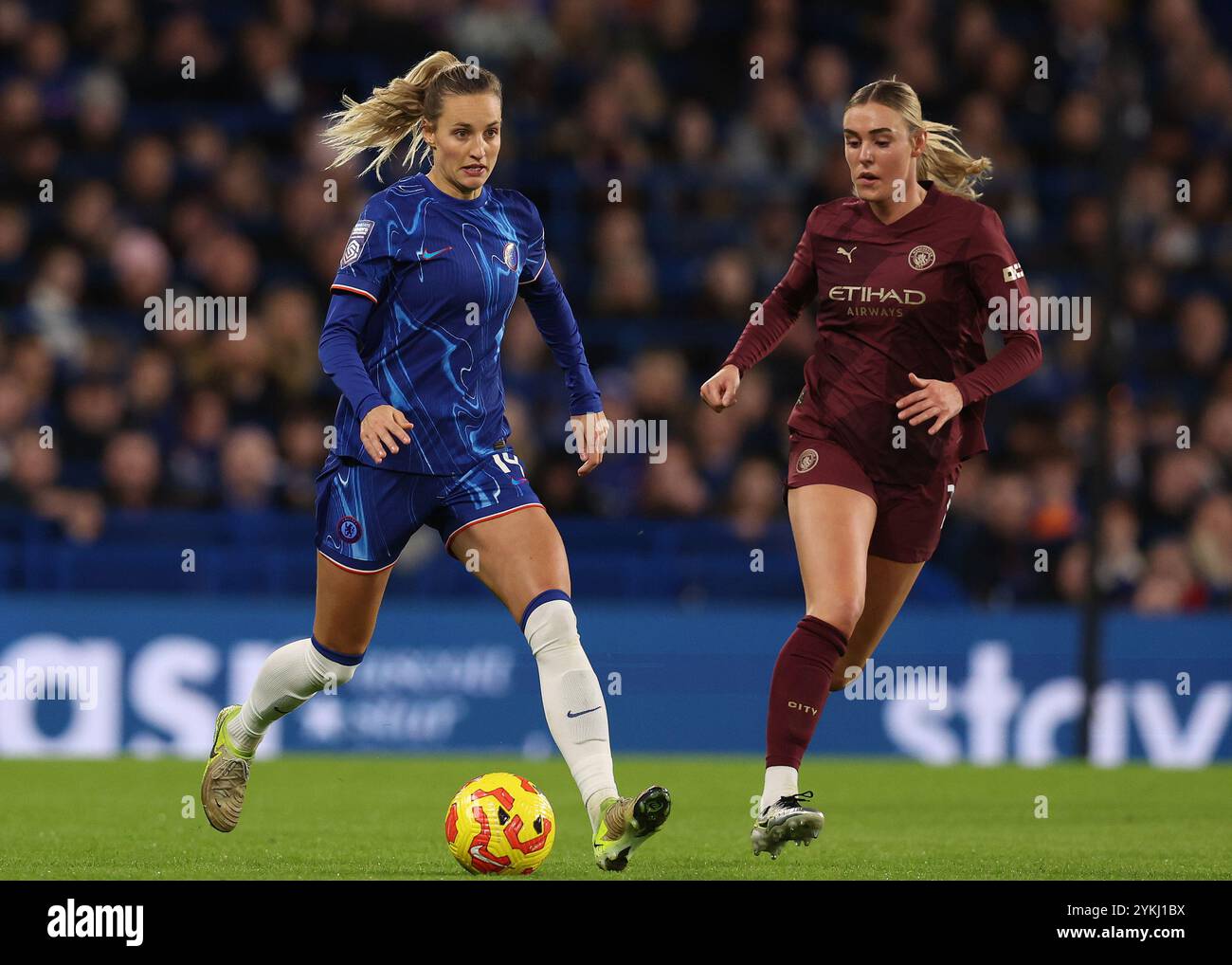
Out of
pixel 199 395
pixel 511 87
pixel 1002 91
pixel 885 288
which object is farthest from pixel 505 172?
pixel 885 288

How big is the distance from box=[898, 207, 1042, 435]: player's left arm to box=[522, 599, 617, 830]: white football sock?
1301mm

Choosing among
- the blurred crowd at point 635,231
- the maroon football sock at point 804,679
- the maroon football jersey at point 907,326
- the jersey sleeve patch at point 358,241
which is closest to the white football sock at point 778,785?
the maroon football sock at point 804,679

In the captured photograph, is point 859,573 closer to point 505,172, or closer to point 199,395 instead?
point 199,395

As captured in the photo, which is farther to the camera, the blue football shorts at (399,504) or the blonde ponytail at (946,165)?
the blonde ponytail at (946,165)

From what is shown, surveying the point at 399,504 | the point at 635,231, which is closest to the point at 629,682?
the point at 635,231

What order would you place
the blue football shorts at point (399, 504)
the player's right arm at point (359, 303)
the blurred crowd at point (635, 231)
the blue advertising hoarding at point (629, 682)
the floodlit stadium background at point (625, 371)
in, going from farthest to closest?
the blurred crowd at point (635, 231) < the floodlit stadium background at point (625, 371) < the blue advertising hoarding at point (629, 682) < the blue football shorts at point (399, 504) < the player's right arm at point (359, 303)

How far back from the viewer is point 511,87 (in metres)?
16.1

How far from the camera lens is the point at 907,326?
7.05 m

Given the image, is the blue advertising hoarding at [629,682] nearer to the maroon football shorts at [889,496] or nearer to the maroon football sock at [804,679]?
the maroon football shorts at [889,496]

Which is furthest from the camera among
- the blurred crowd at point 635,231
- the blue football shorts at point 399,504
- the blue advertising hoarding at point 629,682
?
the blurred crowd at point 635,231

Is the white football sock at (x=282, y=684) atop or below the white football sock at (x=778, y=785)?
atop

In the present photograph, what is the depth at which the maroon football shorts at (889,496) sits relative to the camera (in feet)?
22.9

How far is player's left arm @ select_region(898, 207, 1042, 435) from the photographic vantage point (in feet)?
22.4

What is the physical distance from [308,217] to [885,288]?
8705 mm
